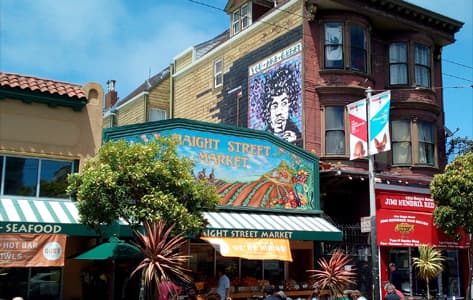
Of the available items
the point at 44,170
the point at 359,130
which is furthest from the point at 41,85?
the point at 359,130

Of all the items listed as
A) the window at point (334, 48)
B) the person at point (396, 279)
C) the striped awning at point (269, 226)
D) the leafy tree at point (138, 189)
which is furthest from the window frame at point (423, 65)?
the leafy tree at point (138, 189)

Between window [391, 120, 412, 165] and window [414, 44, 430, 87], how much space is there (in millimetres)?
2350

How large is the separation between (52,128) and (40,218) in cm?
293

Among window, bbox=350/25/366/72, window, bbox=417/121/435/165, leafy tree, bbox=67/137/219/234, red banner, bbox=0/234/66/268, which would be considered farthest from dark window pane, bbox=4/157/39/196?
window, bbox=417/121/435/165

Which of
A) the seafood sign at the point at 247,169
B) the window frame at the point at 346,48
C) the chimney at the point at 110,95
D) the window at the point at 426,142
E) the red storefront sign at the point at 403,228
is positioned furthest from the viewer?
the chimney at the point at 110,95

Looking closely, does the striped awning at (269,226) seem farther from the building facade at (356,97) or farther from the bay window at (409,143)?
the bay window at (409,143)

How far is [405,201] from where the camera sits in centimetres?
2275

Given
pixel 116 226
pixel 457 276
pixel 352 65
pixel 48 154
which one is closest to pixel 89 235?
pixel 116 226

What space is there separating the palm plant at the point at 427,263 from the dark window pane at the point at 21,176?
45.8 feet

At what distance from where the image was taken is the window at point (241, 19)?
27.6 meters

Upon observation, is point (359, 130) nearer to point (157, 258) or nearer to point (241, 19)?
point (157, 258)

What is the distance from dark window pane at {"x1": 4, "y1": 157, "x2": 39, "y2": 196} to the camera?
622 inches

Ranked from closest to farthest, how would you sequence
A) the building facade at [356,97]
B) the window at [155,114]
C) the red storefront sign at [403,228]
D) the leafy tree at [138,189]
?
the leafy tree at [138,189]
the red storefront sign at [403,228]
the building facade at [356,97]
the window at [155,114]

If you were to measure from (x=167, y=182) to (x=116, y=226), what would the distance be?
120 inches
